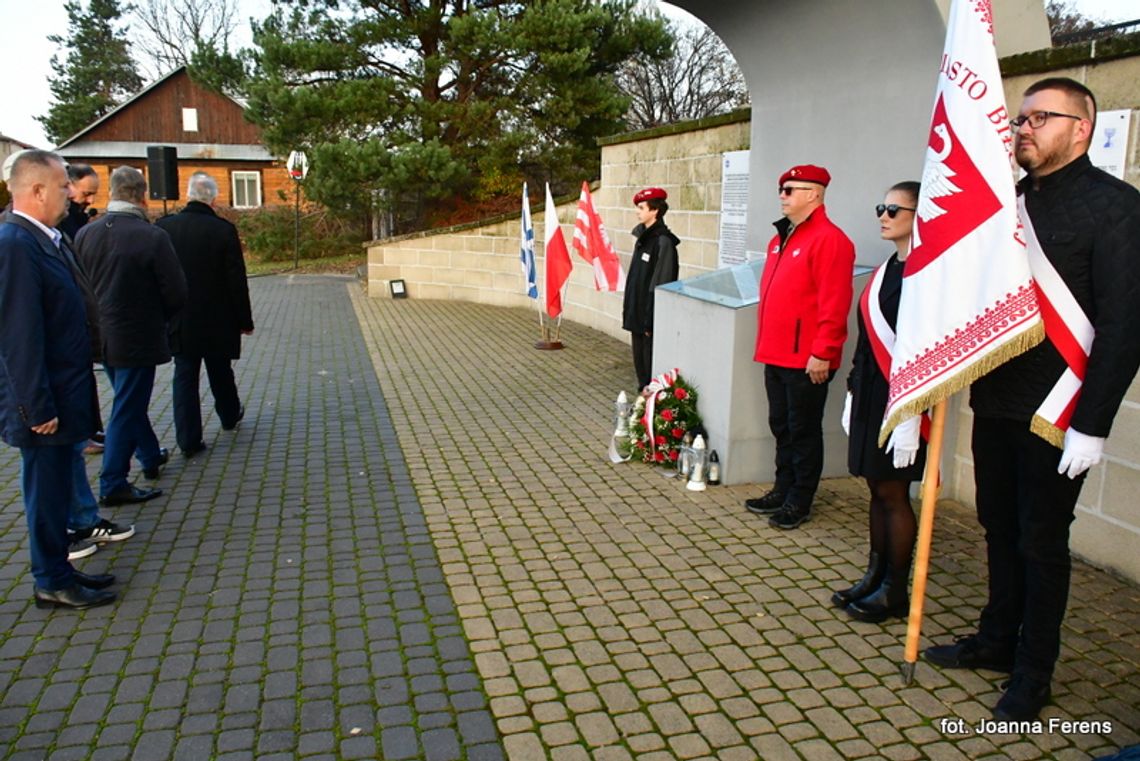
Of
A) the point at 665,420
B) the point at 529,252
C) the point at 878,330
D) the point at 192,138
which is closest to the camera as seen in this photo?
the point at 878,330

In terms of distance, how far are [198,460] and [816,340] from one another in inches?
179

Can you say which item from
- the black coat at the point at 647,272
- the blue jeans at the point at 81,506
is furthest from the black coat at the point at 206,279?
the black coat at the point at 647,272

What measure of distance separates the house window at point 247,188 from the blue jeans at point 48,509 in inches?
1760

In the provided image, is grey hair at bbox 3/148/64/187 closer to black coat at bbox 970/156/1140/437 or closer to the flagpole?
the flagpole

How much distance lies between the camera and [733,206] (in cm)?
912

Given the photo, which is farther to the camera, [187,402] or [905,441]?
[187,402]

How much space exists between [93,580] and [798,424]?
3777 mm

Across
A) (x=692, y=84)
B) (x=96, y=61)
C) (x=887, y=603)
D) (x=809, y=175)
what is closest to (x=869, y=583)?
(x=887, y=603)

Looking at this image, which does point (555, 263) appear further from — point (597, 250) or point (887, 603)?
point (887, 603)

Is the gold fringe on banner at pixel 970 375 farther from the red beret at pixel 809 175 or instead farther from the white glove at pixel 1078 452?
the red beret at pixel 809 175

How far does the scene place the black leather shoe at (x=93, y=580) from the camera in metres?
4.58

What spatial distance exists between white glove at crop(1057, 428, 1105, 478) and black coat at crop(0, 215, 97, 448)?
4.14 meters

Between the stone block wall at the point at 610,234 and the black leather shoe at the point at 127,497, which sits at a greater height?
the stone block wall at the point at 610,234

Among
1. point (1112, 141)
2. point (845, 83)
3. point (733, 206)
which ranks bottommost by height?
point (733, 206)
